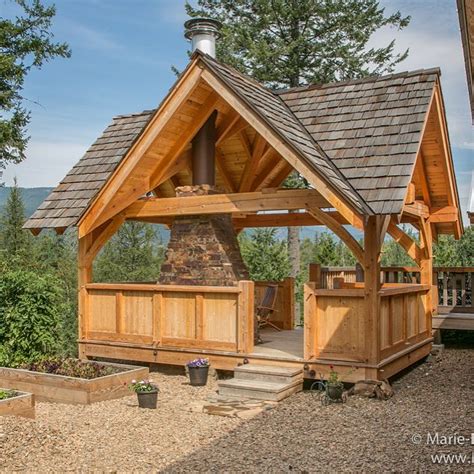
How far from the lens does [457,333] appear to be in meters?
14.1

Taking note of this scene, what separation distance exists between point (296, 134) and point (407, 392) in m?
4.19

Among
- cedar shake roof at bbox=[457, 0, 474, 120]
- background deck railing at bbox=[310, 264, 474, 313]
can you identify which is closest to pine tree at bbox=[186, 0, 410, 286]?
background deck railing at bbox=[310, 264, 474, 313]

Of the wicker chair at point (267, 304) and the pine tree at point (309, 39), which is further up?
the pine tree at point (309, 39)

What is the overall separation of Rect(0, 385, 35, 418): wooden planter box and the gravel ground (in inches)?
6.6

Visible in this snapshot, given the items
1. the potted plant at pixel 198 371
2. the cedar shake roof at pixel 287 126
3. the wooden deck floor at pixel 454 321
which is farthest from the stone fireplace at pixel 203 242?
the wooden deck floor at pixel 454 321

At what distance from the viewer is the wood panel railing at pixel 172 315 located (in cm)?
981

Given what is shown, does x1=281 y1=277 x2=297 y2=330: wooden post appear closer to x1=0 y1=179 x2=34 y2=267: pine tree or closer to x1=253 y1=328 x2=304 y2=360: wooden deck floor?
x1=253 y1=328 x2=304 y2=360: wooden deck floor

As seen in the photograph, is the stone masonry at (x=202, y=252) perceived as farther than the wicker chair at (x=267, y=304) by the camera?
No

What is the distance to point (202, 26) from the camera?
12008 millimetres

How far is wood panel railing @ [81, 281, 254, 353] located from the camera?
981 centimetres

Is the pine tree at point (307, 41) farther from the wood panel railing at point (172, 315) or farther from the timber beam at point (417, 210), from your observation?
the wood panel railing at point (172, 315)

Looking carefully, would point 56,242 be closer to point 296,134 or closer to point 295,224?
point 295,224

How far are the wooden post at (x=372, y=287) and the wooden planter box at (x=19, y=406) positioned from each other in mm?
4465

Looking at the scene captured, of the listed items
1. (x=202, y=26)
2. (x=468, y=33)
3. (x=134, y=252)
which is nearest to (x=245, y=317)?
(x=202, y=26)
